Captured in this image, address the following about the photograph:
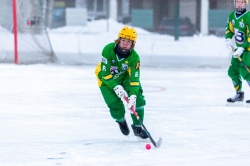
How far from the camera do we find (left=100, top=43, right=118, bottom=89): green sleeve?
540 cm

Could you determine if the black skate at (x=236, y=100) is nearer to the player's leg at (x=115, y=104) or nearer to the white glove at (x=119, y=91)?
the player's leg at (x=115, y=104)

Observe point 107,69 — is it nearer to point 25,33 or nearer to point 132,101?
point 132,101

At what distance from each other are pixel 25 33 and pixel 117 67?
763 cm

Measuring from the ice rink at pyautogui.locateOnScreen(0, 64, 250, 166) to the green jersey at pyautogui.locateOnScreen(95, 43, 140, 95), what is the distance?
1.55ft

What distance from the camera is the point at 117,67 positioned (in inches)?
215

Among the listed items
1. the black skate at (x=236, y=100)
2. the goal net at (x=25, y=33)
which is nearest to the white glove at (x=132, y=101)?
the black skate at (x=236, y=100)

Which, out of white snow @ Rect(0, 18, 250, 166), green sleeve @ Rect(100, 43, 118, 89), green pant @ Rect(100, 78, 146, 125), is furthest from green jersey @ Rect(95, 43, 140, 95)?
white snow @ Rect(0, 18, 250, 166)

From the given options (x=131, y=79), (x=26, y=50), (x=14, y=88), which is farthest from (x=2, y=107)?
(x=26, y=50)

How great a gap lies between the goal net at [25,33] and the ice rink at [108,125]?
163 centimetres

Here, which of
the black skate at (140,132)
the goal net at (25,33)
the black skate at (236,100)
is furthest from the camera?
the goal net at (25,33)

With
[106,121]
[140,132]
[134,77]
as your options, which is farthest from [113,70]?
[106,121]

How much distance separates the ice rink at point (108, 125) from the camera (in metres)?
4.86

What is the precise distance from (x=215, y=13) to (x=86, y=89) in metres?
7.74

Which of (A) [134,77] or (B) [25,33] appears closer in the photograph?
(A) [134,77]
